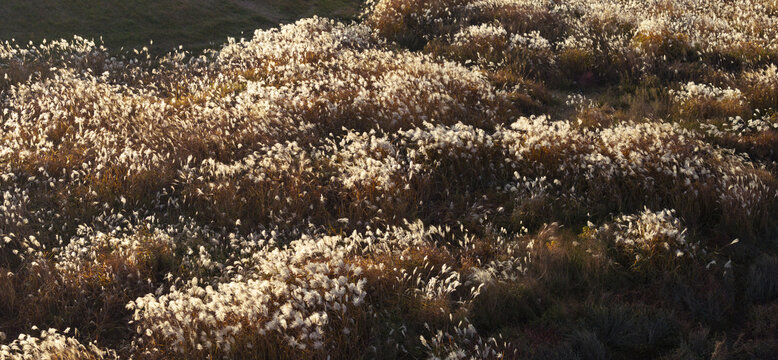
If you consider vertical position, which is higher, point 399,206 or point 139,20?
point 139,20

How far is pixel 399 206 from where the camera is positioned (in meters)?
4.95

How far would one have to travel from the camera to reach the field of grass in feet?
11.2

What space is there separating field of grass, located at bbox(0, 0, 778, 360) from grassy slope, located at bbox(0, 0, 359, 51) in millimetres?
1686

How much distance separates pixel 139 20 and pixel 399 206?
9.74 m

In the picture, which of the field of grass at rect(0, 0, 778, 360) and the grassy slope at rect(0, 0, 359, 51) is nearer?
the field of grass at rect(0, 0, 778, 360)

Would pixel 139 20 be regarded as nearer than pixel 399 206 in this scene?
No

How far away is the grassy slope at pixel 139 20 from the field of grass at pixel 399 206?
5.53 ft

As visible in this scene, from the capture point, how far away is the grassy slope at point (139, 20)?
11.0 m

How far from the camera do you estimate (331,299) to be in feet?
11.0

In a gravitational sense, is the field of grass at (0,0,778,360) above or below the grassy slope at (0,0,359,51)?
below

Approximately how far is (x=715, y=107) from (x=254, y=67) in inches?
273

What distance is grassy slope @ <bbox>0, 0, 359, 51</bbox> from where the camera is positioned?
1098cm

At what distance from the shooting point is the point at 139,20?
39.3 feet

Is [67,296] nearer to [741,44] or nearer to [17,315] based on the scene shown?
[17,315]
